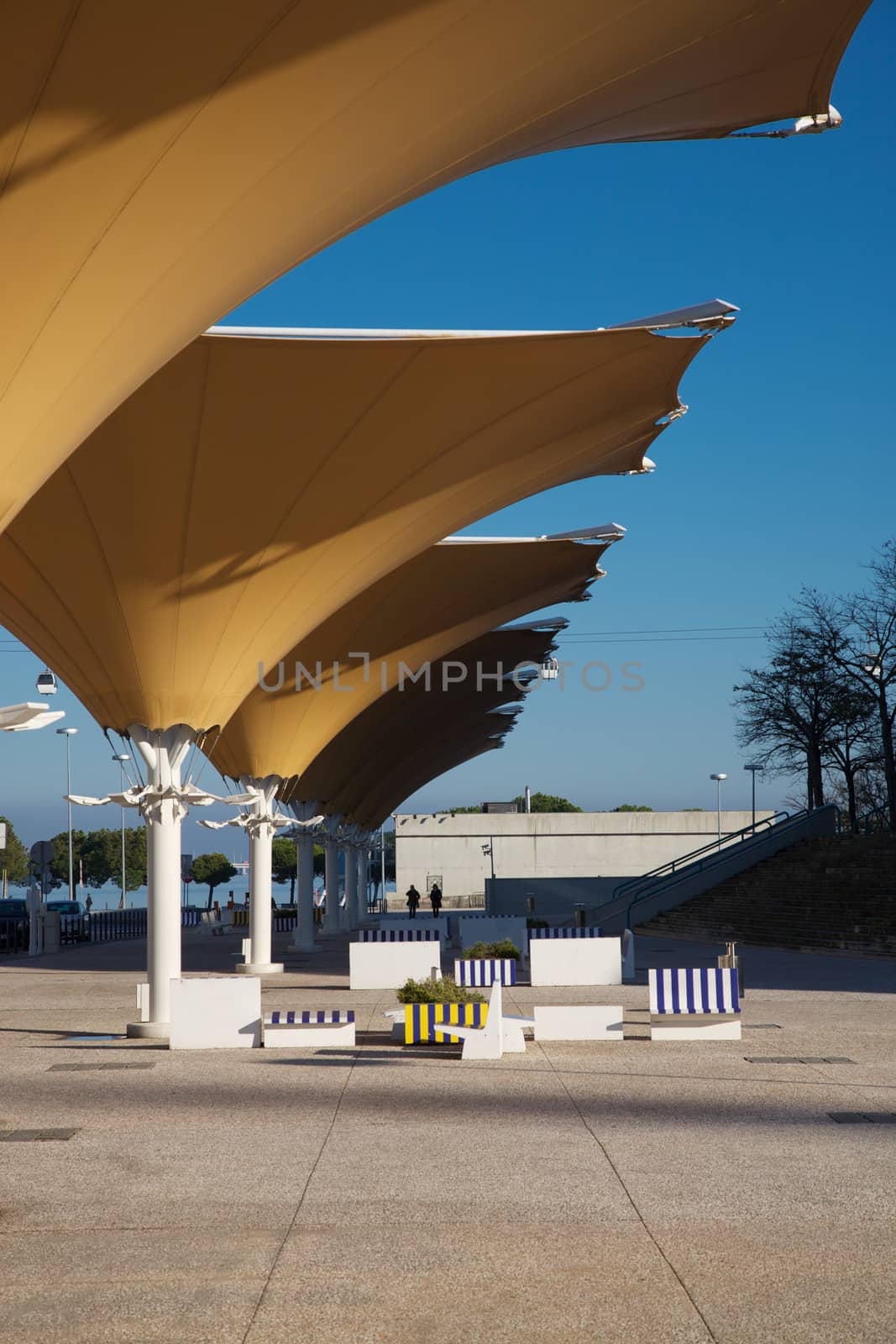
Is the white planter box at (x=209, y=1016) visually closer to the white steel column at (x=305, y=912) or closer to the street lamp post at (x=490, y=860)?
the white steel column at (x=305, y=912)

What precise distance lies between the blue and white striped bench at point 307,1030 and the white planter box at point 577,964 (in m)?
8.84

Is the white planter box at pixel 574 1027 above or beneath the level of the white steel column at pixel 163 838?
beneath

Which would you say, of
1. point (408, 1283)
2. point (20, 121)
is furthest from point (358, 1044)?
point (20, 121)

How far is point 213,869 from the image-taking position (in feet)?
445

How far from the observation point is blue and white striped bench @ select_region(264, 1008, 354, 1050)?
15594 millimetres

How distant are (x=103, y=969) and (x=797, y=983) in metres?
14.6

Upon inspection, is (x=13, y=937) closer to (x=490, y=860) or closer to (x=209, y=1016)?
(x=209, y=1016)

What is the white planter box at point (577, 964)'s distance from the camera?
24156mm

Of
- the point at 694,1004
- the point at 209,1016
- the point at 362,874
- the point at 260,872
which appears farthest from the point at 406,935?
the point at 362,874

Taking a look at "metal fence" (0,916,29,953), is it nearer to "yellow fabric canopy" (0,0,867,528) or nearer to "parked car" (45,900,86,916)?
"parked car" (45,900,86,916)

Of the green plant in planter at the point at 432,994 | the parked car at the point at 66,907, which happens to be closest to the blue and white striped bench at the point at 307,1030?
the green plant in planter at the point at 432,994

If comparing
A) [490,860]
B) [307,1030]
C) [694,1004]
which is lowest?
[307,1030]

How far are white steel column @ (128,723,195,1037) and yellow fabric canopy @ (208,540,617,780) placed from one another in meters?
7.61

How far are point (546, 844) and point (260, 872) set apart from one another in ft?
149
